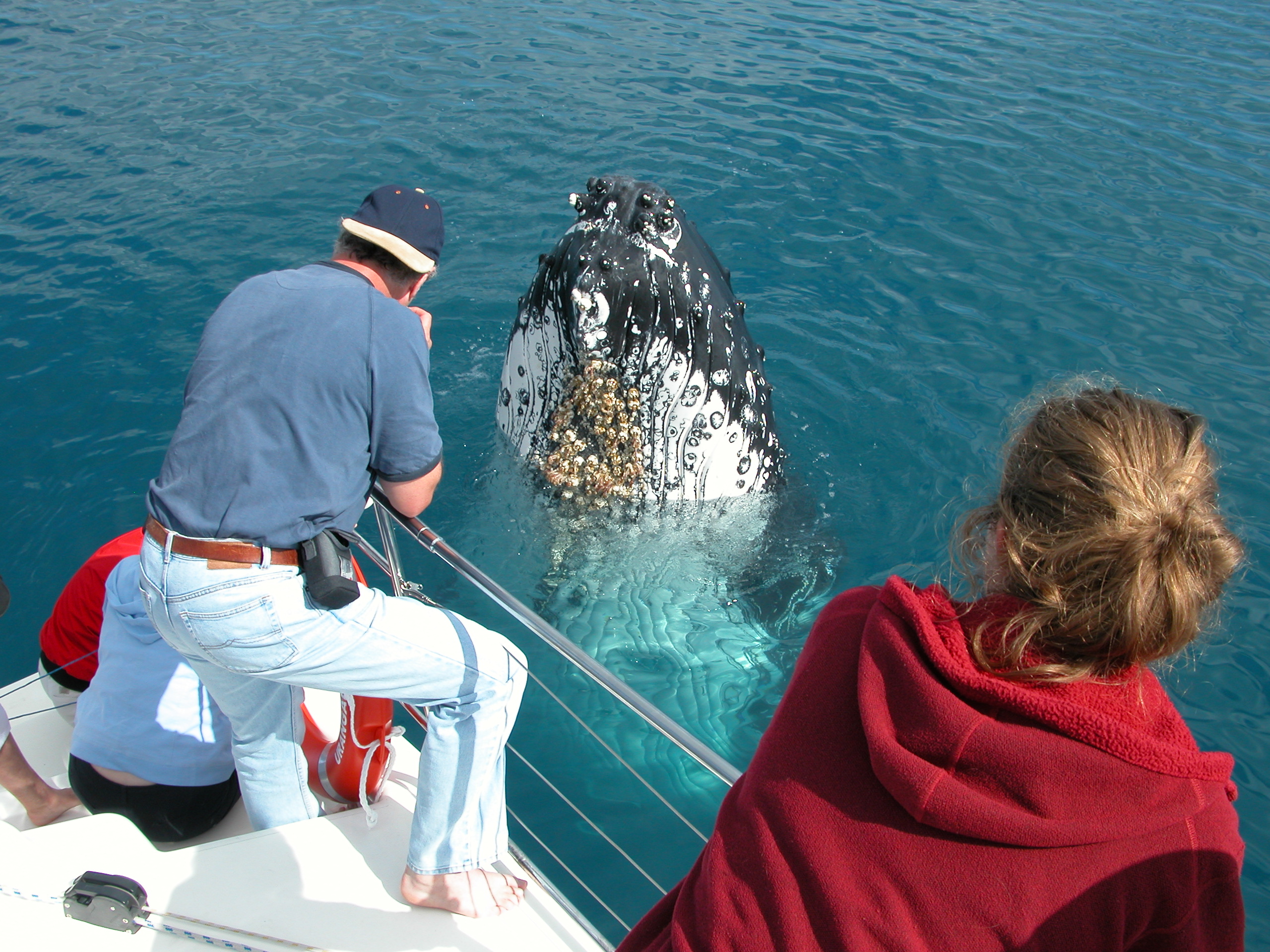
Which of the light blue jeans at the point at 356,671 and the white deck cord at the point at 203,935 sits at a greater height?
the light blue jeans at the point at 356,671

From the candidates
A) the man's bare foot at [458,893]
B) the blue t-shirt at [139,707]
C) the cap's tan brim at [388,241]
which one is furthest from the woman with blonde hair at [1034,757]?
the blue t-shirt at [139,707]

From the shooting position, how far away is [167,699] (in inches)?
126

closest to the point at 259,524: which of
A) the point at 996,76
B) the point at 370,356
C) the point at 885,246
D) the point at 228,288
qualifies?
the point at 370,356

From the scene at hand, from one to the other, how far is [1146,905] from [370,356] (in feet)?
6.91

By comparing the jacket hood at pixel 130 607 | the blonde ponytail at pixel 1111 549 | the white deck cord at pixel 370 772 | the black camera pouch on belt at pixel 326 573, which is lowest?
the white deck cord at pixel 370 772

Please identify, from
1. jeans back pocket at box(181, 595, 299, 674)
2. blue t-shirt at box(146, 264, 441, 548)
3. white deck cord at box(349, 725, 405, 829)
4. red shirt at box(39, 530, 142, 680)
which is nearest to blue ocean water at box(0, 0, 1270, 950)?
white deck cord at box(349, 725, 405, 829)

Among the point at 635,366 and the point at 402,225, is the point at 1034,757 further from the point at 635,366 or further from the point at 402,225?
the point at 635,366

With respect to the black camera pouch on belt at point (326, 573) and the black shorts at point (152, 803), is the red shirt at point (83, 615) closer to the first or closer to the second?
the black shorts at point (152, 803)

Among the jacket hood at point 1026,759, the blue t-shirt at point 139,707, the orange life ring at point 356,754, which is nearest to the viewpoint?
the jacket hood at point 1026,759

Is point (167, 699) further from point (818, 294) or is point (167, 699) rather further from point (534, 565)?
point (818, 294)

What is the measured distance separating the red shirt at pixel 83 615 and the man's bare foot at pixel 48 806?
1.99 ft

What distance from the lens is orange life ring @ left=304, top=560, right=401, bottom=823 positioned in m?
3.30

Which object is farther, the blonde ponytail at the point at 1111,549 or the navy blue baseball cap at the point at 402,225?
the navy blue baseball cap at the point at 402,225

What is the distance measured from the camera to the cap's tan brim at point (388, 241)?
2.86 meters
